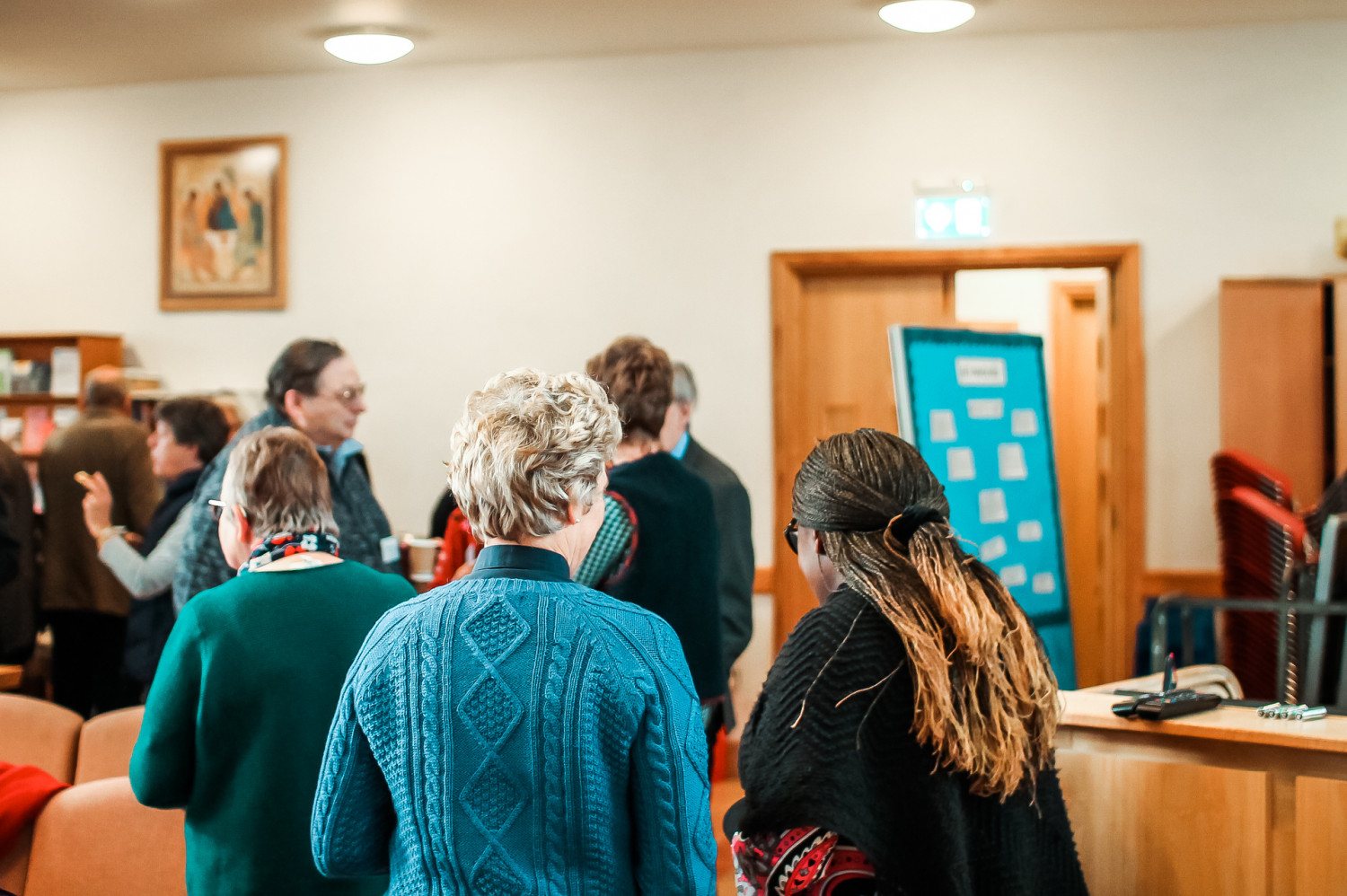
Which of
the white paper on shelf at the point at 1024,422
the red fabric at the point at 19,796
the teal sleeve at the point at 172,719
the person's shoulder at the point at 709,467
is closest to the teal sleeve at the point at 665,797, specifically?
the teal sleeve at the point at 172,719

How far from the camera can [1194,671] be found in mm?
2594

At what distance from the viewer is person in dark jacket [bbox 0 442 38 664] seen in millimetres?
4004

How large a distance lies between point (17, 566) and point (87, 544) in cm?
51

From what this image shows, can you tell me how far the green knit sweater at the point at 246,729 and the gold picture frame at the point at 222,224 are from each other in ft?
13.6

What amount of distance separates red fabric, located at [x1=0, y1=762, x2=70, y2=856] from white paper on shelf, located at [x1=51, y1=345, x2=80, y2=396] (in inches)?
151

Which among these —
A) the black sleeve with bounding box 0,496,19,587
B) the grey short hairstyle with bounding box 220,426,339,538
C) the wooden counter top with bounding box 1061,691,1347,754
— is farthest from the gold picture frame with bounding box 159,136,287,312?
the wooden counter top with bounding box 1061,691,1347,754

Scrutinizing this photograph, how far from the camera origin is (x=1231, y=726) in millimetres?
2006

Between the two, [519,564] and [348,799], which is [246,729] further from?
[519,564]

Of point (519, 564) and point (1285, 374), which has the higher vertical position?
→ point (1285, 374)

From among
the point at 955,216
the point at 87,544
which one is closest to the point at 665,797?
the point at 87,544

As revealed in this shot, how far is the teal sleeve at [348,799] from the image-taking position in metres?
1.37

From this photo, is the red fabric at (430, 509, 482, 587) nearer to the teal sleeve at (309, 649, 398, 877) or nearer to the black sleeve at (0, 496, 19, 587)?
the teal sleeve at (309, 649, 398, 877)

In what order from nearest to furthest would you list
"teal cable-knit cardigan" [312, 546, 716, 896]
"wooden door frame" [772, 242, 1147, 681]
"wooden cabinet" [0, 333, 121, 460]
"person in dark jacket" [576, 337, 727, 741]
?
1. "teal cable-knit cardigan" [312, 546, 716, 896]
2. "person in dark jacket" [576, 337, 727, 741]
3. "wooden door frame" [772, 242, 1147, 681]
4. "wooden cabinet" [0, 333, 121, 460]

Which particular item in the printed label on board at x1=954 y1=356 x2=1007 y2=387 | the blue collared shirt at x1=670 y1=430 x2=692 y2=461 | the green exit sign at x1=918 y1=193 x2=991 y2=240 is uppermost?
the green exit sign at x1=918 y1=193 x2=991 y2=240
